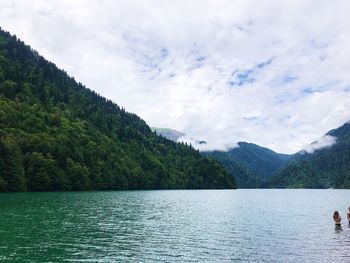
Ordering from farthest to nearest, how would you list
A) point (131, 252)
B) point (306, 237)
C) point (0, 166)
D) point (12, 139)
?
point (12, 139)
point (0, 166)
point (306, 237)
point (131, 252)

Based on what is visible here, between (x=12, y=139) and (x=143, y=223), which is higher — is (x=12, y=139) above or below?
above

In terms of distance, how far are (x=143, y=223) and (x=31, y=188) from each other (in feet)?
396

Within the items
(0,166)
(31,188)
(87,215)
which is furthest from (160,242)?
(31,188)

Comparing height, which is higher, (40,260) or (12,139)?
(12,139)

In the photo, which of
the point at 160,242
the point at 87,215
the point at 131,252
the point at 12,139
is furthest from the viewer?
the point at 12,139

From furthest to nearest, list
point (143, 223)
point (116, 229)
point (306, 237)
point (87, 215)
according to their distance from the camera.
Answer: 1. point (87, 215)
2. point (143, 223)
3. point (116, 229)
4. point (306, 237)

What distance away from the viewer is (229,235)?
215 feet

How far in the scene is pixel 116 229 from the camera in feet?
227

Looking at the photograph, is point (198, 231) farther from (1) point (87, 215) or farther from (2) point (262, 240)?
(1) point (87, 215)

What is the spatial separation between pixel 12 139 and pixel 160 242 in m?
145

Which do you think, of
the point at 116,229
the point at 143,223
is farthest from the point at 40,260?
the point at 143,223

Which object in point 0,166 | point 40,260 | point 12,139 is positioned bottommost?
point 40,260

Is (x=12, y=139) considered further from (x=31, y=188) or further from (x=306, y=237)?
(x=306, y=237)

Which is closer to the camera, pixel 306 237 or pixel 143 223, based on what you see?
pixel 306 237
